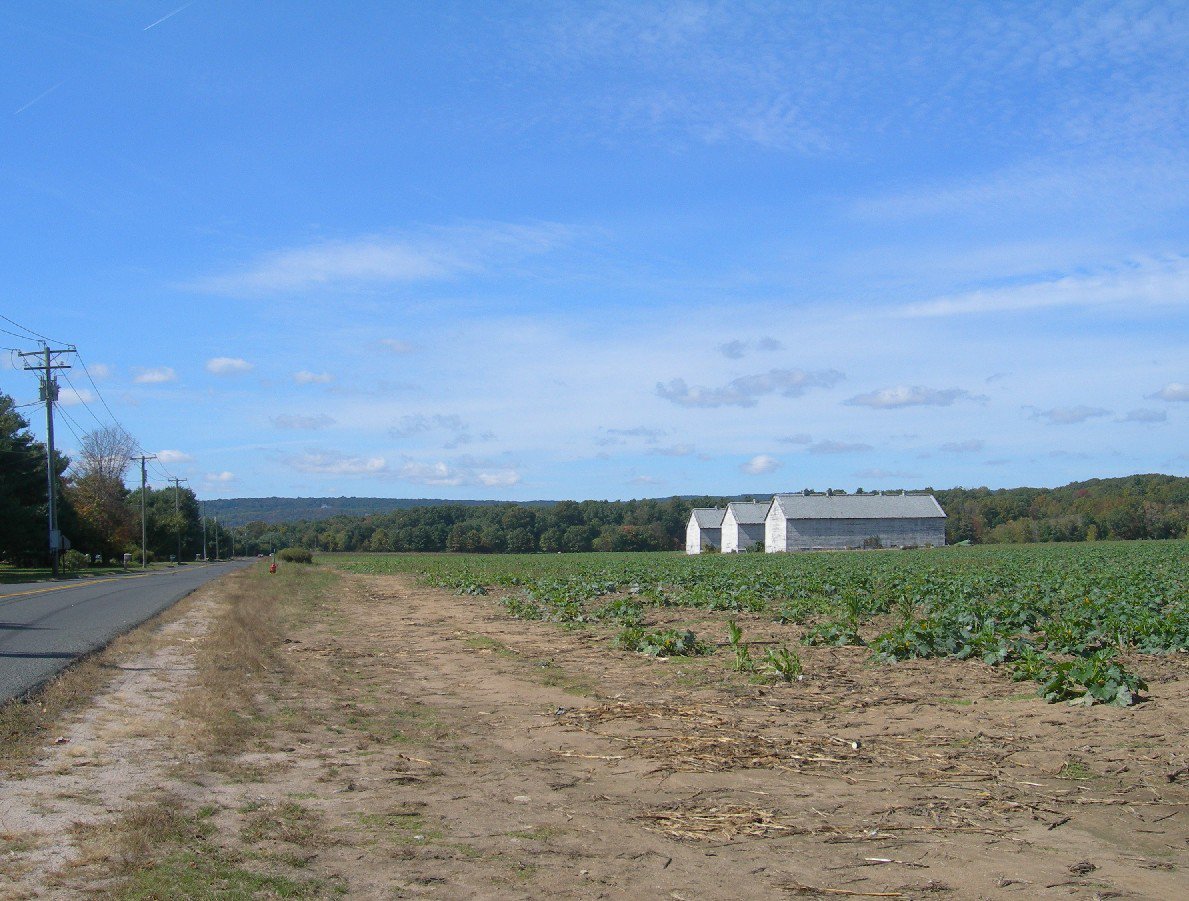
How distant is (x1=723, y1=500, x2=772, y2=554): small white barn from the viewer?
316 ft

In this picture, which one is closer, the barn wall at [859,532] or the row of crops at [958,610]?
A: the row of crops at [958,610]

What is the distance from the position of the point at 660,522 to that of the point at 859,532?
1956 inches

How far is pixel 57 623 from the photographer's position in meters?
18.7

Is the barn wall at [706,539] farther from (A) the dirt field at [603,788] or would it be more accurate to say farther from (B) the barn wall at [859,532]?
(A) the dirt field at [603,788]

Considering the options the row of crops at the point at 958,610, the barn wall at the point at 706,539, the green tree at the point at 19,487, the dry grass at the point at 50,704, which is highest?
the green tree at the point at 19,487

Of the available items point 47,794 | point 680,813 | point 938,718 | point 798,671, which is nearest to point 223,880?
point 47,794

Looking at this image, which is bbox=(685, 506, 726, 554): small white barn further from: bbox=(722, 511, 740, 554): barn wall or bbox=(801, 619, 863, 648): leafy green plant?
bbox=(801, 619, 863, 648): leafy green plant

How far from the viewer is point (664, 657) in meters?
14.6

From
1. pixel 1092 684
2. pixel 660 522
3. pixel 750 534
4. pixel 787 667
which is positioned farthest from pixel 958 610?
pixel 660 522

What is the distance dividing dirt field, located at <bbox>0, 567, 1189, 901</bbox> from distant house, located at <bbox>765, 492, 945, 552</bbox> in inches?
3047

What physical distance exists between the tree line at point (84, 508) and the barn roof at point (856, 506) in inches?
2412

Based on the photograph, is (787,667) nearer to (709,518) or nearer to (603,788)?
(603,788)

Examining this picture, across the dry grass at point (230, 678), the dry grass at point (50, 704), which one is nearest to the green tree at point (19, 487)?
the dry grass at point (230, 678)

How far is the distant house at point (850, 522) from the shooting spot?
8900 centimetres
